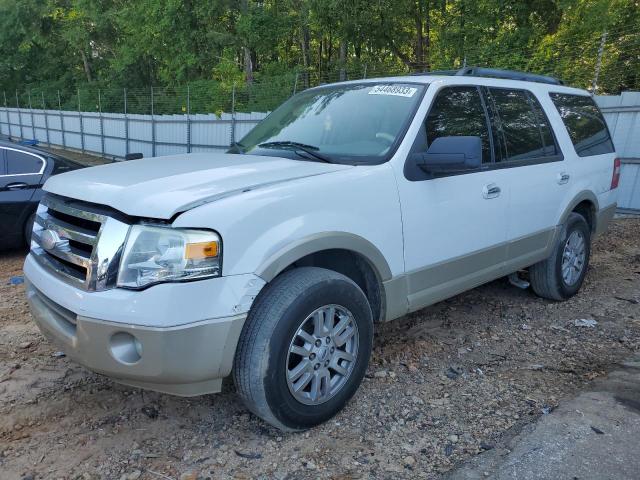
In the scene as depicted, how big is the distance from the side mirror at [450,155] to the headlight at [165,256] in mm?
1489

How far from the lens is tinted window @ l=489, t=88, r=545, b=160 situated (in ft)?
Result: 13.4

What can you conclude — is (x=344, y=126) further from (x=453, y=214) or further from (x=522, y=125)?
(x=522, y=125)

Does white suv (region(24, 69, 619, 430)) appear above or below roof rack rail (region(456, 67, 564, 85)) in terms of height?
below

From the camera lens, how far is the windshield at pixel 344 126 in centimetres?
330

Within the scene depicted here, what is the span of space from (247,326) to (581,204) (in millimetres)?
3849

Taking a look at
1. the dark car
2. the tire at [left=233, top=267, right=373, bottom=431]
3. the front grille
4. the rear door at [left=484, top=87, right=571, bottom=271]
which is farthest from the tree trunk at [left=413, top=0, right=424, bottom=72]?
the front grille

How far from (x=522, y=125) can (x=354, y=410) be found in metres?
2.68

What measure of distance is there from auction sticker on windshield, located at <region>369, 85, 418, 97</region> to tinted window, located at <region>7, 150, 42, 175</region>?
4958 millimetres

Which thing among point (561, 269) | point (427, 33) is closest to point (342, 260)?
point (561, 269)

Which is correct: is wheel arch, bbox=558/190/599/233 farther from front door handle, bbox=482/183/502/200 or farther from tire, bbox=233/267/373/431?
tire, bbox=233/267/373/431

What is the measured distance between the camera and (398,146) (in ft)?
10.6

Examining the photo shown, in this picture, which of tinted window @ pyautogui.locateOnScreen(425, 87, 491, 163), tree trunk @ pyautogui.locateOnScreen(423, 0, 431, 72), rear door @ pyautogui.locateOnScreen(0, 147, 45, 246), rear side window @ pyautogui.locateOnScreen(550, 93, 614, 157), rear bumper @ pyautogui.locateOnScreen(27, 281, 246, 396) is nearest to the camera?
rear bumper @ pyautogui.locateOnScreen(27, 281, 246, 396)

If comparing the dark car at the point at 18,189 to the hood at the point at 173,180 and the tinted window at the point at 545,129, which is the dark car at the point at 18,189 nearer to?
the hood at the point at 173,180

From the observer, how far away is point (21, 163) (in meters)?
6.62
